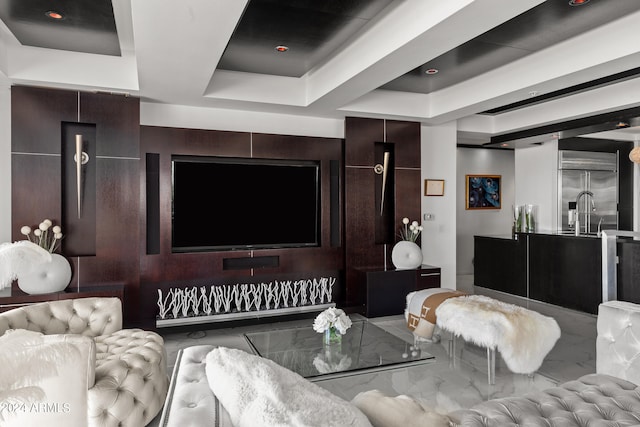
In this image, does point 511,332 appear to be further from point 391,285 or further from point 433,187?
point 433,187

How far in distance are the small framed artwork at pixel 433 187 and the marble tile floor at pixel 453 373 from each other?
2.14 meters

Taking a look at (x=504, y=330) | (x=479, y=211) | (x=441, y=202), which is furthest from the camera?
(x=479, y=211)

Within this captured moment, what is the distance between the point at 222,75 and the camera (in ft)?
14.8

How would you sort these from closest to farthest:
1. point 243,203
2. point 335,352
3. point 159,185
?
point 335,352
point 159,185
point 243,203

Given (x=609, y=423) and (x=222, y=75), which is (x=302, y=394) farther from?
(x=222, y=75)

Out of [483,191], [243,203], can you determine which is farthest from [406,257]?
[483,191]

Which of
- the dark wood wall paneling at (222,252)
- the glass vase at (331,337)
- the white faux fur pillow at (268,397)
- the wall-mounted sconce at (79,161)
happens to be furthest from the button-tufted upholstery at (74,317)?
the white faux fur pillow at (268,397)

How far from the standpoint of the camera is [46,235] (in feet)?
13.8

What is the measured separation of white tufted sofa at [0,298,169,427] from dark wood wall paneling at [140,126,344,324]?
144 centimetres

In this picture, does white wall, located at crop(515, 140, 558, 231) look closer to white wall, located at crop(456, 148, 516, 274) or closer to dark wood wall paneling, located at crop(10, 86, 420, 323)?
white wall, located at crop(456, 148, 516, 274)

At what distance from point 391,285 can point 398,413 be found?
401cm

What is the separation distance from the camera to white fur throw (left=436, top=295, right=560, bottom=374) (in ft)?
10.3

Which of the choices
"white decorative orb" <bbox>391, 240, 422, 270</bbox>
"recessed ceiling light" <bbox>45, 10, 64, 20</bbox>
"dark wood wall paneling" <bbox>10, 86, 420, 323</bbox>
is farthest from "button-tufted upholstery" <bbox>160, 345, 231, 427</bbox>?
"white decorative orb" <bbox>391, 240, 422, 270</bbox>

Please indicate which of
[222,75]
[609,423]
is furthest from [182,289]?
[609,423]
